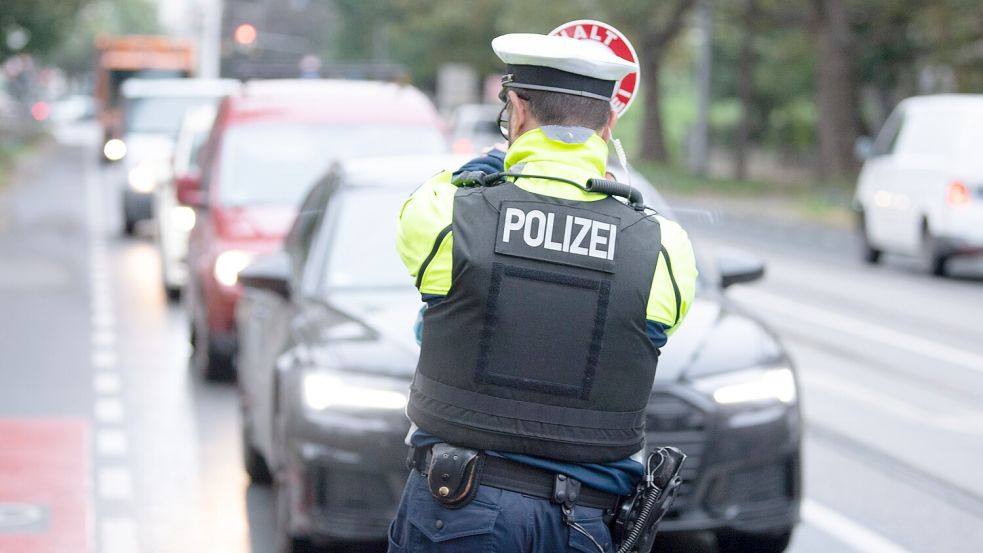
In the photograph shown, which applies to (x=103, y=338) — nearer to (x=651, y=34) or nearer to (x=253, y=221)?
(x=253, y=221)

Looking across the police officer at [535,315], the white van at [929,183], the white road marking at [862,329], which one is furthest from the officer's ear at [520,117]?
the white van at [929,183]

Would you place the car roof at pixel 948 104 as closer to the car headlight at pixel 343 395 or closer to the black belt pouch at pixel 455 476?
the car headlight at pixel 343 395

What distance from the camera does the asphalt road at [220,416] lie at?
730cm

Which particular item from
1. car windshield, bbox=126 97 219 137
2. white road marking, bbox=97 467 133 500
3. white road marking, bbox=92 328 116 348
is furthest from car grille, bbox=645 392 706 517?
car windshield, bbox=126 97 219 137

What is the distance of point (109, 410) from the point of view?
10.2 metres

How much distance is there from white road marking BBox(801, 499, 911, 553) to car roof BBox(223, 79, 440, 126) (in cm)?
501

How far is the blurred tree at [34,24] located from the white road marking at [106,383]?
3004 cm

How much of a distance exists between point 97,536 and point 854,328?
29.4ft

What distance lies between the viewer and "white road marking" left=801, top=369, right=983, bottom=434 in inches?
399

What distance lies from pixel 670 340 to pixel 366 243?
177 cm

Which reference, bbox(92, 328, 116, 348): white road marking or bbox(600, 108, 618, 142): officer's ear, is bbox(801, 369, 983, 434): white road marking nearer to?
bbox(92, 328, 116, 348): white road marking

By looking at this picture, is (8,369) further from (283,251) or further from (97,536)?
(97,536)

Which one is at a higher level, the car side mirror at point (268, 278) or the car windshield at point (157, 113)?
the car side mirror at point (268, 278)

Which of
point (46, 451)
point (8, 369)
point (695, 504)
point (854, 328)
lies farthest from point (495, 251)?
point (854, 328)
